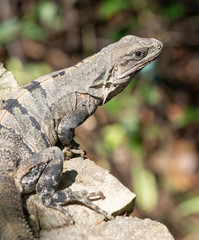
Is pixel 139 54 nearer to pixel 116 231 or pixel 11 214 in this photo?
pixel 116 231

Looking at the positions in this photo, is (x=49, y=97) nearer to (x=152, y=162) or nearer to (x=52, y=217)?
(x=52, y=217)

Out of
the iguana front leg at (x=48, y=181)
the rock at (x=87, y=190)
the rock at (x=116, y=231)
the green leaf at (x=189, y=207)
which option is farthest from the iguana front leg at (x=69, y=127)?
the green leaf at (x=189, y=207)

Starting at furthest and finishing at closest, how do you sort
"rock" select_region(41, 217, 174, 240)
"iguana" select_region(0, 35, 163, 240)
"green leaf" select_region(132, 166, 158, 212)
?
"green leaf" select_region(132, 166, 158, 212)
"iguana" select_region(0, 35, 163, 240)
"rock" select_region(41, 217, 174, 240)

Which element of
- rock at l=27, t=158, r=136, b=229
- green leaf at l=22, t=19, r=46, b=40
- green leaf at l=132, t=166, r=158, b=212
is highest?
green leaf at l=22, t=19, r=46, b=40

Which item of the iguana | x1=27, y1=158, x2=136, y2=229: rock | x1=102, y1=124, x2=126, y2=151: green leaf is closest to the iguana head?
the iguana

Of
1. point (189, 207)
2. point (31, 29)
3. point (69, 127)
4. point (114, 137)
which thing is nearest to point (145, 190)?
point (189, 207)

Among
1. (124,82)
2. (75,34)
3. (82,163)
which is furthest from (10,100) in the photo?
(75,34)

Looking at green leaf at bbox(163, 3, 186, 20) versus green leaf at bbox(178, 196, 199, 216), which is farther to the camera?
green leaf at bbox(163, 3, 186, 20)

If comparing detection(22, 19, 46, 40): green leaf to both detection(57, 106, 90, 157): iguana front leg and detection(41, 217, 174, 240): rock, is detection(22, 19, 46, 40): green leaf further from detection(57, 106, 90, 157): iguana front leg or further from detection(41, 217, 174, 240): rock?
detection(41, 217, 174, 240): rock
